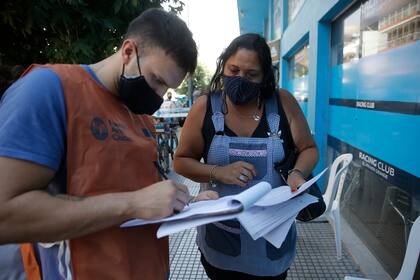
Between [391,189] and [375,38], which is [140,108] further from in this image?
[375,38]

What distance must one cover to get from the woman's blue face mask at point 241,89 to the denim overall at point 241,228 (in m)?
0.10

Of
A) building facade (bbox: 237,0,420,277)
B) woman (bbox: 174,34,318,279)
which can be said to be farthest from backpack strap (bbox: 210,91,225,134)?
building facade (bbox: 237,0,420,277)

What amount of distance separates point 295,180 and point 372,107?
2094 mm

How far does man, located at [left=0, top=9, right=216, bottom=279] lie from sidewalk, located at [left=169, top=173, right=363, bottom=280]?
2085 mm

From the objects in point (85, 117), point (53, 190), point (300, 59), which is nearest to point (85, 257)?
point (53, 190)

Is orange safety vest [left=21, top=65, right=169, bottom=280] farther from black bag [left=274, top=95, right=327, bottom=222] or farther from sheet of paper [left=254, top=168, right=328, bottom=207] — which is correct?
black bag [left=274, top=95, right=327, bottom=222]

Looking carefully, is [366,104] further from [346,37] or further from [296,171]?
[296,171]

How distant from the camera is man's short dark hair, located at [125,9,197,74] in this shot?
102 cm

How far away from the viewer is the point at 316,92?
183 inches

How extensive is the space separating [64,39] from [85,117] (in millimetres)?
1634

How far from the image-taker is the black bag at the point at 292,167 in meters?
1.52

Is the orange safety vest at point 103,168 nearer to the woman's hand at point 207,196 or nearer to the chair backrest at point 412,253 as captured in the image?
the woman's hand at point 207,196

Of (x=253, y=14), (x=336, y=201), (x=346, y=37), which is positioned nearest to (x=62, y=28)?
(x=336, y=201)

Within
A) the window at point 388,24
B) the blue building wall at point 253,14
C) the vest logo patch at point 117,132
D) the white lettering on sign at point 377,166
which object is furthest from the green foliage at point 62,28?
the blue building wall at point 253,14
